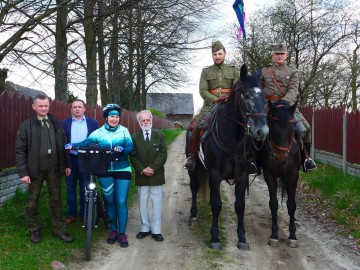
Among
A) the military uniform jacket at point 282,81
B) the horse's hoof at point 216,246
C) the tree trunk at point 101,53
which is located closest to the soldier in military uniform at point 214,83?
the military uniform jacket at point 282,81

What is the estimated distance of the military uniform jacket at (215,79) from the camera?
627cm

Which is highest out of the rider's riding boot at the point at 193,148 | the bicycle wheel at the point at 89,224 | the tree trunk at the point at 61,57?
the tree trunk at the point at 61,57

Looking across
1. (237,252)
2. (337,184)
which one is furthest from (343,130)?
(237,252)

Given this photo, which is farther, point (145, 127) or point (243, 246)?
point (145, 127)

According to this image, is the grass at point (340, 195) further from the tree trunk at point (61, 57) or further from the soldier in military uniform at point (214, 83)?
the tree trunk at point (61, 57)

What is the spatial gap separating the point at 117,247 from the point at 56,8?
24.1ft

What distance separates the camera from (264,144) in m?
5.80

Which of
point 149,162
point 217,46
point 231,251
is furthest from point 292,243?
point 217,46

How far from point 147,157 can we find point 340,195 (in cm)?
441

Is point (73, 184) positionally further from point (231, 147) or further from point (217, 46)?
→ point (217, 46)

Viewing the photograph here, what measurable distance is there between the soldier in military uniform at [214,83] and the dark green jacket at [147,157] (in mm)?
718

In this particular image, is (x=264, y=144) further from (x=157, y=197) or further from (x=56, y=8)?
(x=56, y=8)

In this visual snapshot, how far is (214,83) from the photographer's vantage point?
20.8 feet

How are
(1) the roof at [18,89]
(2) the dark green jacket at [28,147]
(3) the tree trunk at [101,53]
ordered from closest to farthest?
(2) the dark green jacket at [28,147] < (1) the roof at [18,89] < (3) the tree trunk at [101,53]
